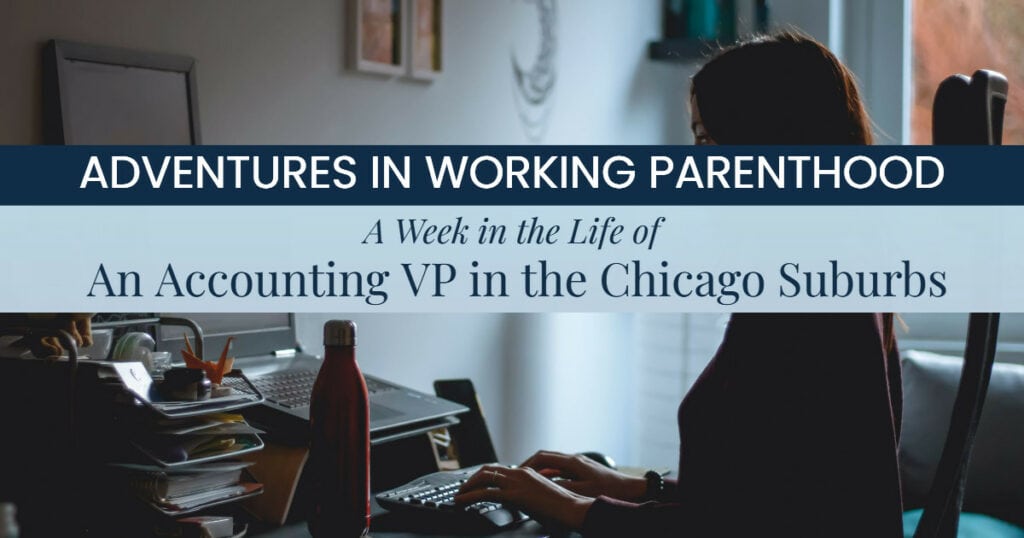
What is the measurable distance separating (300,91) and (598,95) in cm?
119

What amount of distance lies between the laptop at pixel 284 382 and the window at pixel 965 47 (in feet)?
6.53

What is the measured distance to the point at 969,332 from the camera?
114 centimetres

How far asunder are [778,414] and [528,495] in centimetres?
36

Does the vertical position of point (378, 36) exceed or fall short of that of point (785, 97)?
it exceeds it

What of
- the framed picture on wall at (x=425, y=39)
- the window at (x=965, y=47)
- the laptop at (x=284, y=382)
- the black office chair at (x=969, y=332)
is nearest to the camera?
the black office chair at (x=969, y=332)

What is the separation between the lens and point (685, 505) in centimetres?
138

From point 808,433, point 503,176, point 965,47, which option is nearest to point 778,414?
point 808,433

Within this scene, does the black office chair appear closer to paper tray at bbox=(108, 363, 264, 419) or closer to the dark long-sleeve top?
the dark long-sleeve top

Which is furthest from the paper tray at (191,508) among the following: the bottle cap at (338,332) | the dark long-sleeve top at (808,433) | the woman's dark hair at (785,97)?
the woman's dark hair at (785,97)

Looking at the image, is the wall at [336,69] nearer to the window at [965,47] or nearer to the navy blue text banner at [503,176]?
the navy blue text banner at [503,176]

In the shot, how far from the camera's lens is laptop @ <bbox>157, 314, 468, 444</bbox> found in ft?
4.98

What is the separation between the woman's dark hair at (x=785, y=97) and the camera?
139 centimetres

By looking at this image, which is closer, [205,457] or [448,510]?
[205,457]

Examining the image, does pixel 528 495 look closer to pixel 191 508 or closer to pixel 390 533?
pixel 390 533
